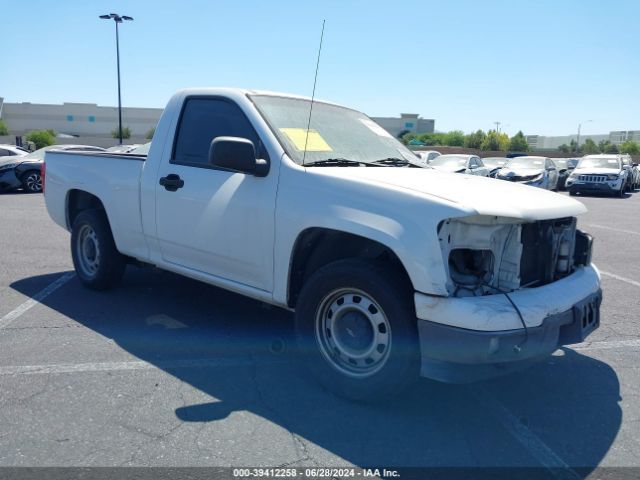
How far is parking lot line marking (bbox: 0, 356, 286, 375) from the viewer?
13.0 ft

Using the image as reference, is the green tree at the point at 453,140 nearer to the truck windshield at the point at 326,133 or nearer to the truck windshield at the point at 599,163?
the truck windshield at the point at 599,163

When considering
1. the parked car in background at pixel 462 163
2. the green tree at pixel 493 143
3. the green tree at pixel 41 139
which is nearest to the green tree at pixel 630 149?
the green tree at pixel 493 143

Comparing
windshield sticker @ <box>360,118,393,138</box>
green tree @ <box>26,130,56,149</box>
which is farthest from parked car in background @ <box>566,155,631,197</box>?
green tree @ <box>26,130,56,149</box>

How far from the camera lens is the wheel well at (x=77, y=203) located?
6039 millimetres

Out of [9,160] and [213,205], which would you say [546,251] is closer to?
[213,205]

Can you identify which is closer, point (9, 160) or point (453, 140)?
point (9, 160)

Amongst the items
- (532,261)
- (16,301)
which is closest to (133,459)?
(532,261)

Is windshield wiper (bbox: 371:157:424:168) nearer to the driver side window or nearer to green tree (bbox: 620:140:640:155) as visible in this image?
the driver side window

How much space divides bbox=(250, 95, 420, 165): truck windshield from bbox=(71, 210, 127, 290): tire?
2.24m

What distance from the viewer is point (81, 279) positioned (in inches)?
234

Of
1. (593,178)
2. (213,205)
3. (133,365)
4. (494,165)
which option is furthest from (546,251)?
(494,165)

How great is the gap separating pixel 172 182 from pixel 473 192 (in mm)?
2394

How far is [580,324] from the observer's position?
3.41 metres

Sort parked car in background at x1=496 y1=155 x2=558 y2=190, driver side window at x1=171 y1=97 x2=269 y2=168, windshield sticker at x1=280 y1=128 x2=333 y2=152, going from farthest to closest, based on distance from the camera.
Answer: parked car in background at x1=496 y1=155 x2=558 y2=190
driver side window at x1=171 y1=97 x2=269 y2=168
windshield sticker at x1=280 y1=128 x2=333 y2=152
